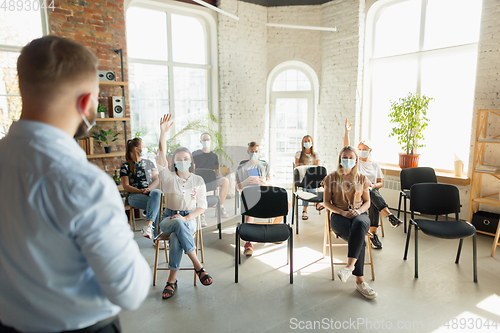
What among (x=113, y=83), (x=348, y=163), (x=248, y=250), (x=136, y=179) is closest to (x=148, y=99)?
(x=113, y=83)

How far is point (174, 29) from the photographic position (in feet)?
20.1

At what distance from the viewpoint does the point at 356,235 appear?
9.61 ft

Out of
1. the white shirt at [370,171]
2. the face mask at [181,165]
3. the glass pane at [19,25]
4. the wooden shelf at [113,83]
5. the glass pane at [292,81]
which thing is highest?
the glass pane at [19,25]

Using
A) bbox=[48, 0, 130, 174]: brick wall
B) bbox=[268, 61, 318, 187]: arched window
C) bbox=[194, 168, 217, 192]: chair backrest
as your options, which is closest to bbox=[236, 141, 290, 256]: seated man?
bbox=[194, 168, 217, 192]: chair backrest

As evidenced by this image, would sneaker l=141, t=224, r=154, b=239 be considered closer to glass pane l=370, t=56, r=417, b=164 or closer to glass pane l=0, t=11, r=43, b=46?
glass pane l=0, t=11, r=43, b=46

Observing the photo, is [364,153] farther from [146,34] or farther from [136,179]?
[146,34]

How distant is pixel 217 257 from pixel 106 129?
297 centimetres

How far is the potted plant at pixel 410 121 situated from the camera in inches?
197

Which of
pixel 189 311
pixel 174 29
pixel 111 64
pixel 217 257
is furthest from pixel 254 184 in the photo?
pixel 174 29

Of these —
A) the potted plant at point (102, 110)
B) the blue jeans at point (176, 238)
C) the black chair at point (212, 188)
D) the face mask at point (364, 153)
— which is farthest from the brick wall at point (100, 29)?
the face mask at point (364, 153)

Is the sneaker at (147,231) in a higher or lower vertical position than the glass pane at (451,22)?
lower

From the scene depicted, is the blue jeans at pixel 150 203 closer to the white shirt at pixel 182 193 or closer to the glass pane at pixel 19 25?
the white shirt at pixel 182 193

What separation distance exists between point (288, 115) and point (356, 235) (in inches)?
183

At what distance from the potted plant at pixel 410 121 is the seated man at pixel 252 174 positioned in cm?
253
